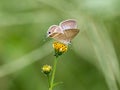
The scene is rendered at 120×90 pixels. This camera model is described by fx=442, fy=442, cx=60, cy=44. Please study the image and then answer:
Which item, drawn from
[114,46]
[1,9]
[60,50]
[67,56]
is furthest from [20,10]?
[60,50]

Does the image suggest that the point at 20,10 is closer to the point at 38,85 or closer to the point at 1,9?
the point at 1,9

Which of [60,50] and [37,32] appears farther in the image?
[37,32]

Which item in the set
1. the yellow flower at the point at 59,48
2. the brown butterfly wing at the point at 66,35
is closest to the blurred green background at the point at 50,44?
the yellow flower at the point at 59,48

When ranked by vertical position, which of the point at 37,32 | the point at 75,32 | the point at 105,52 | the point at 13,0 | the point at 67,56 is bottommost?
the point at 75,32

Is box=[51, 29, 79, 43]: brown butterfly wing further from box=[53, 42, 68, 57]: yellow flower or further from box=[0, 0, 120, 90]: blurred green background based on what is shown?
box=[0, 0, 120, 90]: blurred green background

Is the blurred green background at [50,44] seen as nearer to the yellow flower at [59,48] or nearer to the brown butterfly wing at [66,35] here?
the yellow flower at [59,48]

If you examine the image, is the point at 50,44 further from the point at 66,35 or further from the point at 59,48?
the point at 66,35

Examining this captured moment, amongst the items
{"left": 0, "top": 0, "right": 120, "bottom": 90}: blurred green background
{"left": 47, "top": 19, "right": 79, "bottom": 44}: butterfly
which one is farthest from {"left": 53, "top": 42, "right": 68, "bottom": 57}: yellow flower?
{"left": 0, "top": 0, "right": 120, "bottom": 90}: blurred green background

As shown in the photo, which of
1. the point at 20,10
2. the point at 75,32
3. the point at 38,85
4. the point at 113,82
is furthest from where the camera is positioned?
the point at 20,10
